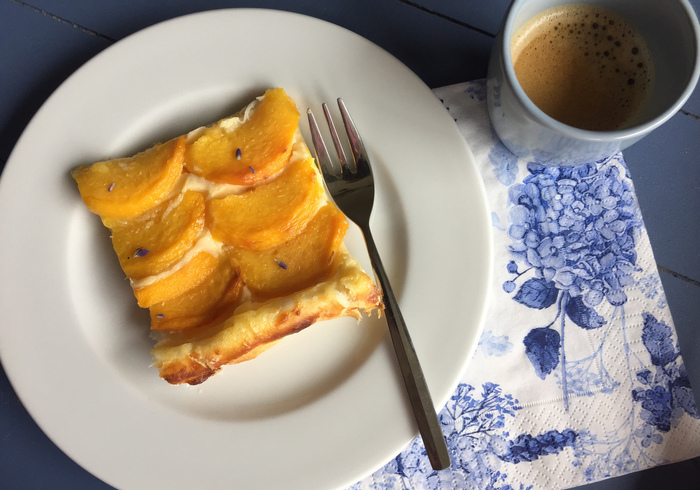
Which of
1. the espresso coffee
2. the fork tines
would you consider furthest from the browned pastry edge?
the espresso coffee

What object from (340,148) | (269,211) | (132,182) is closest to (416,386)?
(269,211)

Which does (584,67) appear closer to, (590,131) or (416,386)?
(590,131)

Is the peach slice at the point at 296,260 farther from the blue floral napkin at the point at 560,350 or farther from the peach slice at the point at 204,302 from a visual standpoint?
the blue floral napkin at the point at 560,350

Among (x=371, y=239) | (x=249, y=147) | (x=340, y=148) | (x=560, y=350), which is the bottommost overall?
(x=560, y=350)

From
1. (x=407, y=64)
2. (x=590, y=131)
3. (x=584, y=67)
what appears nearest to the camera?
(x=590, y=131)

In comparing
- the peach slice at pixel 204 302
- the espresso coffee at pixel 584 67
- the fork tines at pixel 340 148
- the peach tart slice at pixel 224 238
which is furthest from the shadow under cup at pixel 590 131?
the peach slice at pixel 204 302

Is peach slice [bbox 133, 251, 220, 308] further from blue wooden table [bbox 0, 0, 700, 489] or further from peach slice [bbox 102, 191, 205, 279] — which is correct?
blue wooden table [bbox 0, 0, 700, 489]

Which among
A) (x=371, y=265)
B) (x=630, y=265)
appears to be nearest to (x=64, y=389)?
(x=371, y=265)
